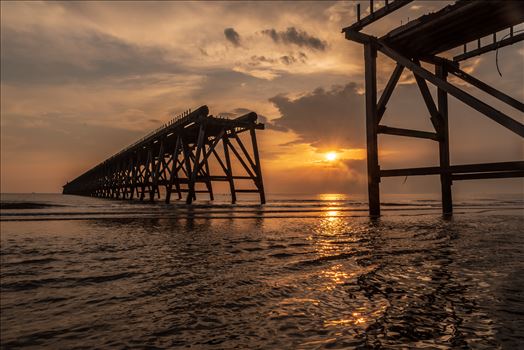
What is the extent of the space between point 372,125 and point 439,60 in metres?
2.87

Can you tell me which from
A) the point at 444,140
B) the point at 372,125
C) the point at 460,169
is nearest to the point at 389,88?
the point at 372,125

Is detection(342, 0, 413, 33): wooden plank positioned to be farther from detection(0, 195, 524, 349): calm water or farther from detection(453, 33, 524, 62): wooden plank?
detection(0, 195, 524, 349): calm water

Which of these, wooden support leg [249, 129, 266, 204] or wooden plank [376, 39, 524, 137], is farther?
wooden support leg [249, 129, 266, 204]

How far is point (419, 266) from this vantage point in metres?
3.24

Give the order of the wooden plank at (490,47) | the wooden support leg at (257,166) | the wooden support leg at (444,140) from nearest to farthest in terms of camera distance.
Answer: the wooden plank at (490,47) < the wooden support leg at (444,140) < the wooden support leg at (257,166)

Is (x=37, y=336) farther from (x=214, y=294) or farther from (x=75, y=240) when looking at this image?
(x=75, y=240)

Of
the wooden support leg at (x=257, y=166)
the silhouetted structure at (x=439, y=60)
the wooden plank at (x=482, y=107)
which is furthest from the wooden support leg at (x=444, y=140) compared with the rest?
the wooden support leg at (x=257, y=166)

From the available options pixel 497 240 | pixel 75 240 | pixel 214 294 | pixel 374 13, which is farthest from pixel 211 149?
pixel 214 294

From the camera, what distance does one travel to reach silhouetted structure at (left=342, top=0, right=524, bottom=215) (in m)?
7.09

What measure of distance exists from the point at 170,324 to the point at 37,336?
0.61 metres

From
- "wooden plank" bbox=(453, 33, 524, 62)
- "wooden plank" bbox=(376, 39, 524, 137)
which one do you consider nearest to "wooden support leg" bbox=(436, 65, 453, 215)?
"wooden plank" bbox=(453, 33, 524, 62)

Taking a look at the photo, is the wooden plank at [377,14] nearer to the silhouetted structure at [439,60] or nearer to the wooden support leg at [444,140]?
the silhouetted structure at [439,60]

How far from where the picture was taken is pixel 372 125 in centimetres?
907

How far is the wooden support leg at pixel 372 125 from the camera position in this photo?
29.7ft
